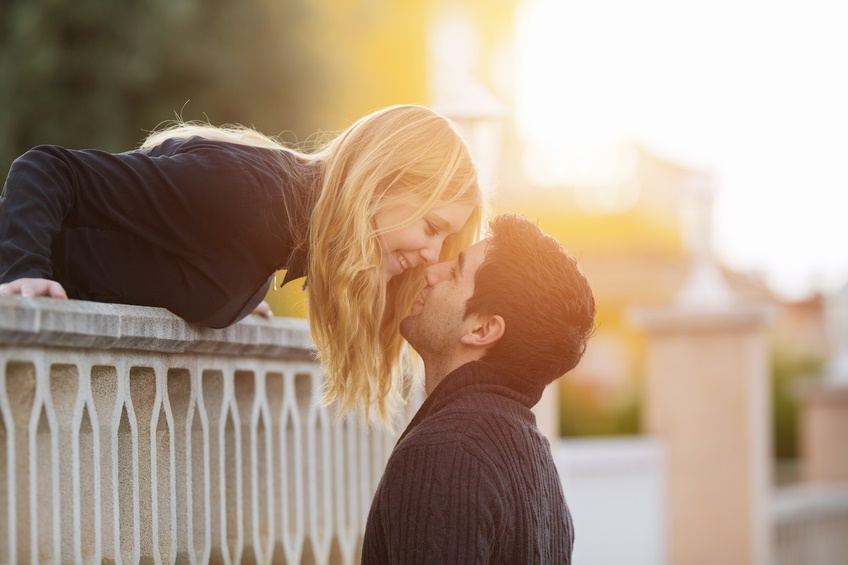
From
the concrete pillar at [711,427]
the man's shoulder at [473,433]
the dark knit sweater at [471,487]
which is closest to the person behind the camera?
the dark knit sweater at [471,487]

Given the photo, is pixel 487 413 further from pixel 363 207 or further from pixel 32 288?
pixel 32 288

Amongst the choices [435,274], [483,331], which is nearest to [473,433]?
[483,331]

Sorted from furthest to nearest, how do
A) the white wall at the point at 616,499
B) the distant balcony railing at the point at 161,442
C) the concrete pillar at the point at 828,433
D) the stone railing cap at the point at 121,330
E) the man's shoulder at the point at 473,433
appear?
the concrete pillar at the point at 828,433 → the white wall at the point at 616,499 → the man's shoulder at the point at 473,433 → the distant balcony railing at the point at 161,442 → the stone railing cap at the point at 121,330

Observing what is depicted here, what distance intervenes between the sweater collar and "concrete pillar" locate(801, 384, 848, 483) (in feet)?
41.9

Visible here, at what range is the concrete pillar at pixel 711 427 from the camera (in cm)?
960

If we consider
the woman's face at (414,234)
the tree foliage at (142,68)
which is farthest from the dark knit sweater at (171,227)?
the tree foliage at (142,68)

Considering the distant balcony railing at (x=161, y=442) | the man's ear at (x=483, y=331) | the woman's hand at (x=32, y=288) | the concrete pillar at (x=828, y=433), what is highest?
the woman's hand at (x=32, y=288)

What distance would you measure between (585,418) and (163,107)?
6074 mm

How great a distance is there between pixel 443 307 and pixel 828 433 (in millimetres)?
12856

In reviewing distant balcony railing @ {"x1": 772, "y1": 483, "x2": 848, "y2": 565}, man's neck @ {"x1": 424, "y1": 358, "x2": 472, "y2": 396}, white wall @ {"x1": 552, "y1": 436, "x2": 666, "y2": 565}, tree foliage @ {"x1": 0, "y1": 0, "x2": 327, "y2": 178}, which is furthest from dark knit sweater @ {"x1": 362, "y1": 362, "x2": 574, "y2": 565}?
tree foliage @ {"x1": 0, "y1": 0, "x2": 327, "y2": 178}

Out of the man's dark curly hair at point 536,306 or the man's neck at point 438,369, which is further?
the man's neck at point 438,369

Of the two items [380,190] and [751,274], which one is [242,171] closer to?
[380,190]

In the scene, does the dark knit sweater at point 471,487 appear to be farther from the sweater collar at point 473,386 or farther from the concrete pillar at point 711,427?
the concrete pillar at point 711,427

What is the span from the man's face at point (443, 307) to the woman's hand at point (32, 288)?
1.14m
